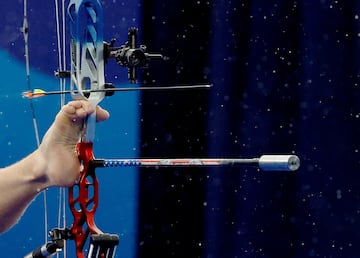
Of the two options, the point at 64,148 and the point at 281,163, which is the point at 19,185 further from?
the point at 281,163

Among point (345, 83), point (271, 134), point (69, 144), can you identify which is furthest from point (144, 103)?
point (69, 144)

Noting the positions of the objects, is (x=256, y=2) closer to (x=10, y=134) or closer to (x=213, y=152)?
(x=213, y=152)

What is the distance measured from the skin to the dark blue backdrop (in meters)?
0.49

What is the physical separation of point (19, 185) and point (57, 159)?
6.4 inches

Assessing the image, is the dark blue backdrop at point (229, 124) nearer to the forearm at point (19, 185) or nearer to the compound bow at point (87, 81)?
the forearm at point (19, 185)

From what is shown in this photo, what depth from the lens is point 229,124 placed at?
77.9 inches

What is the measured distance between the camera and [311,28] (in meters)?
1.87

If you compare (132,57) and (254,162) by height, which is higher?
(132,57)

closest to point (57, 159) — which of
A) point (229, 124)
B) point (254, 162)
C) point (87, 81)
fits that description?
point (87, 81)

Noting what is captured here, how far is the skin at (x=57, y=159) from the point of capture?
1414 millimetres

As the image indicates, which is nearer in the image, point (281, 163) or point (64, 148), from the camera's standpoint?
point (281, 163)

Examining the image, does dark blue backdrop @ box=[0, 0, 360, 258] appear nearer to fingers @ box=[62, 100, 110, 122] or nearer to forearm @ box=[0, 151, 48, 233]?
forearm @ box=[0, 151, 48, 233]

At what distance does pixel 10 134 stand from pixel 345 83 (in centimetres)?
80

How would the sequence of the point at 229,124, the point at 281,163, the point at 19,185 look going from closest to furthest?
1. the point at 281,163
2. the point at 19,185
3. the point at 229,124
